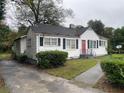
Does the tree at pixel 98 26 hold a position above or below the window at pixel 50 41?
above

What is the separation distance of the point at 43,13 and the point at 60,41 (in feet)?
49.4

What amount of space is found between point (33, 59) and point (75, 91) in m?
13.7

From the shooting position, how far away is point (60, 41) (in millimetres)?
24953

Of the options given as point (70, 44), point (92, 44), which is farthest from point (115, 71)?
point (92, 44)

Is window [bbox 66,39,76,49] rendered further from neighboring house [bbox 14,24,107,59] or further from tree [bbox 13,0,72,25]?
tree [bbox 13,0,72,25]

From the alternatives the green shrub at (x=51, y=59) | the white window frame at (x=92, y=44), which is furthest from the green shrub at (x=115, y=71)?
the white window frame at (x=92, y=44)

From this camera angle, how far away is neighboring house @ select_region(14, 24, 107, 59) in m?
23.3

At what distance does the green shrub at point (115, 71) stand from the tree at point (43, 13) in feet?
90.3

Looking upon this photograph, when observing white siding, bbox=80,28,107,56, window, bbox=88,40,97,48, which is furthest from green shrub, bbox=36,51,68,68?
window, bbox=88,40,97,48

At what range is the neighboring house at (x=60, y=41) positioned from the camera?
23.3 metres

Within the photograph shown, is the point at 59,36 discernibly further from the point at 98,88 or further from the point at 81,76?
the point at 98,88

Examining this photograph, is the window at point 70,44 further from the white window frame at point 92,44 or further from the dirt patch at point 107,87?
the dirt patch at point 107,87

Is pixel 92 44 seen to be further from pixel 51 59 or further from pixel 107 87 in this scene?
pixel 107 87

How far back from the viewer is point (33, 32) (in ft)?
77.4
